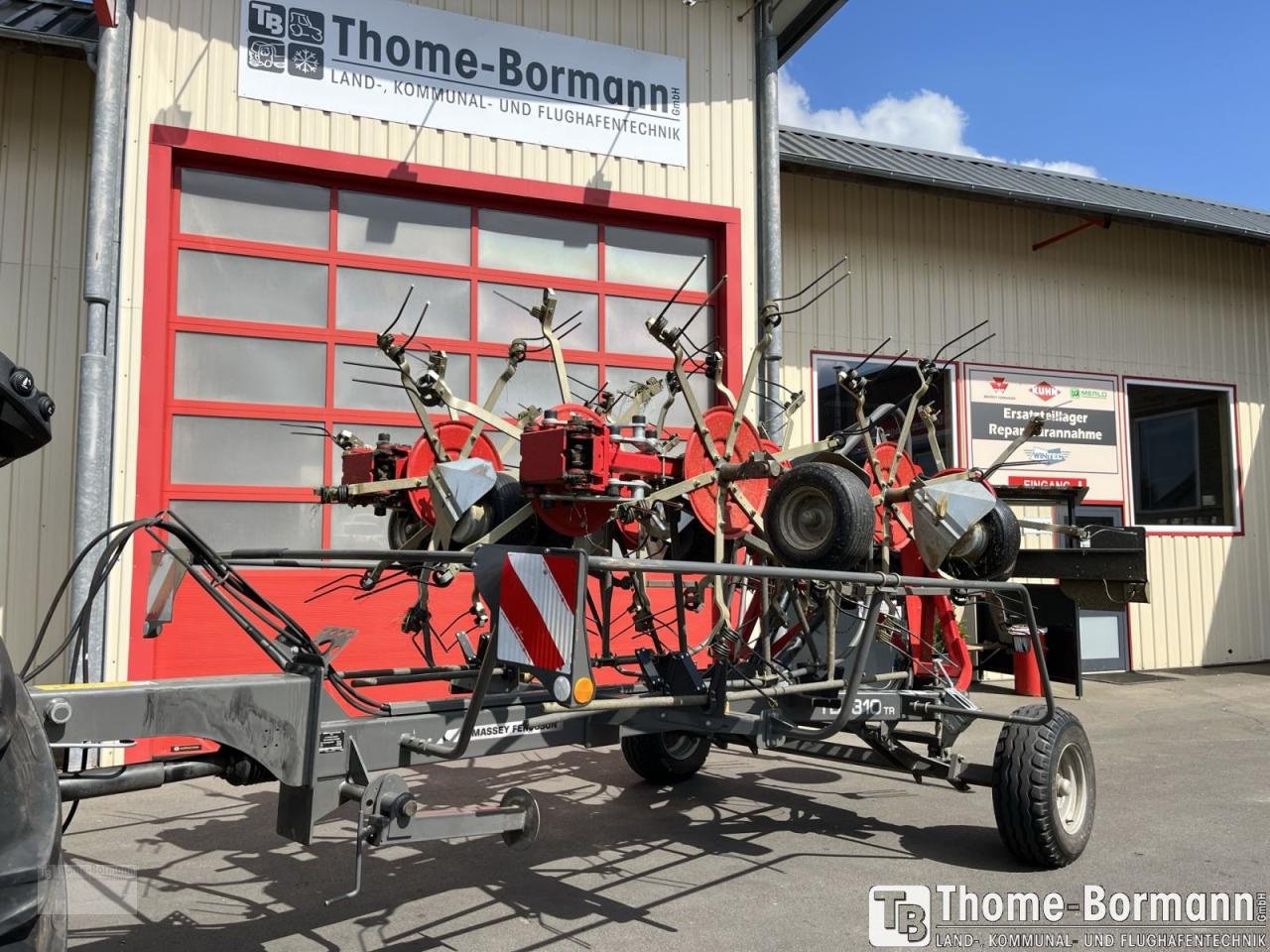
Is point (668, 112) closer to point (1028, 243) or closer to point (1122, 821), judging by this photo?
point (1028, 243)

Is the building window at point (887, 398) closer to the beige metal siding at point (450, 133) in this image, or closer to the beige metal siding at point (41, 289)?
the beige metal siding at point (450, 133)

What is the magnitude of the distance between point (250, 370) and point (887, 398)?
701 centimetres

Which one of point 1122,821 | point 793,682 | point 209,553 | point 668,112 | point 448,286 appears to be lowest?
point 1122,821

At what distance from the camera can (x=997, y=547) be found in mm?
5613

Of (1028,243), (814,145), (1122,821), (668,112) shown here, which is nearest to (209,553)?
(1122,821)

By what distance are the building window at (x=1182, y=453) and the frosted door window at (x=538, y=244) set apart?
7633 millimetres

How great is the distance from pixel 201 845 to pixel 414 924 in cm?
170

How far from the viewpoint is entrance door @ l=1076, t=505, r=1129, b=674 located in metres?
12.0

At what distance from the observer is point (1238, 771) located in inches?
276

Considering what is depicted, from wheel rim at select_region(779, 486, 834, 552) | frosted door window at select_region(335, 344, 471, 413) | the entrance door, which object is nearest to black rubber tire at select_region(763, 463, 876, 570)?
wheel rim at select_region(779, 486, 834, 552)

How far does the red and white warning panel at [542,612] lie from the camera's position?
3219 mm

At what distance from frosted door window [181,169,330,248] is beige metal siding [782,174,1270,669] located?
513 centimetres

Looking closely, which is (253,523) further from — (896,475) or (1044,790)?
(1044,790)

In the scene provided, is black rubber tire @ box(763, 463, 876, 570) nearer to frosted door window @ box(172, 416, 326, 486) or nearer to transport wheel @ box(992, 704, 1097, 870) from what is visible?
transport wheel @ box(992, 704, 1097, 870)
